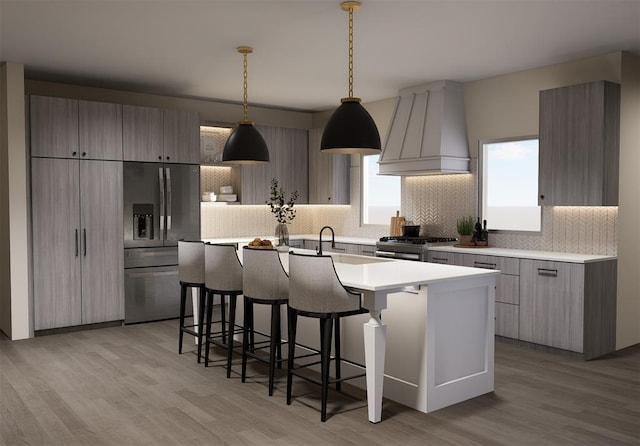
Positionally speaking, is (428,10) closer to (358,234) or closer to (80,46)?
(80,46)

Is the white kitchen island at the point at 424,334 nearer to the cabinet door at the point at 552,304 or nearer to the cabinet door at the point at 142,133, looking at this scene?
the cabinet door at the point at 552,304

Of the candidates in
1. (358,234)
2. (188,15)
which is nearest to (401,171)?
(358,234)

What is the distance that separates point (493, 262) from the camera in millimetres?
5793

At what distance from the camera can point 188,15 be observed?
4.37 m

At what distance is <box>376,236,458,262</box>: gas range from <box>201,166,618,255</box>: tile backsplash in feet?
1.39

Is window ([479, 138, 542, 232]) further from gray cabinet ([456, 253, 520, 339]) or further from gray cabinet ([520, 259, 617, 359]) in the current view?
gray cabinet ([520, 259, 617, 359])

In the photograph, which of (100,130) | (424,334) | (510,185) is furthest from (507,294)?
(100,130)

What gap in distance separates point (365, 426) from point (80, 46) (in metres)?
4.10

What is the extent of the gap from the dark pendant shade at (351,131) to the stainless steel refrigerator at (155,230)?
3.29 m

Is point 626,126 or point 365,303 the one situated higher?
point 626,126

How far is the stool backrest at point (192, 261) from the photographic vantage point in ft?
16.9

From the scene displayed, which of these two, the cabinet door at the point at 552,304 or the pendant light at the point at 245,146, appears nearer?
the cabinet door at the point at 552,304

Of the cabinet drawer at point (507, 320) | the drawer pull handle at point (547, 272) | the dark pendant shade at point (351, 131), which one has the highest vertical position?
the dark pendant shade at point (351, 131)

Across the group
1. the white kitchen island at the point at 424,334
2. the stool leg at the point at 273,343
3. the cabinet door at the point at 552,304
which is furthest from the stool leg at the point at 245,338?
the cabinet door at the point at 552,304
